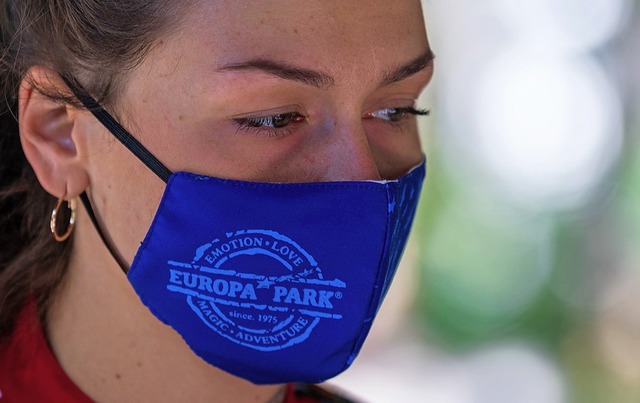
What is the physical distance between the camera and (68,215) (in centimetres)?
175

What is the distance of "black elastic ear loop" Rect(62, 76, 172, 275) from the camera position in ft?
4.89

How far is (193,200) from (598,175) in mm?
3514

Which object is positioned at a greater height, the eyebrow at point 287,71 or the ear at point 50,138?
the ear at point 50,138

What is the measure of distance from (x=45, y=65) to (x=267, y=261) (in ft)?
1.89

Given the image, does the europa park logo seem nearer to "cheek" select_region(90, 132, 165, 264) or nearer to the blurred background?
"cheek" select_region(90, 132, 165, 264)

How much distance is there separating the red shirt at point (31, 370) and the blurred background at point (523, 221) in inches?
116

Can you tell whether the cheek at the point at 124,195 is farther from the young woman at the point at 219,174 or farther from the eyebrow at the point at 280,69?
the eyebrow at the point at 280,69

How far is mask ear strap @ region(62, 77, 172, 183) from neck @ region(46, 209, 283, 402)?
22 cm

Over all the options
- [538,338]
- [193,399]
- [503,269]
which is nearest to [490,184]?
[503,269]

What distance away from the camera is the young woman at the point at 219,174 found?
1.44 meters

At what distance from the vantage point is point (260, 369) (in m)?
1.55

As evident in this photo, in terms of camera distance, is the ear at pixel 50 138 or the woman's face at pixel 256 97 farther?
the ear at pixel 50 138

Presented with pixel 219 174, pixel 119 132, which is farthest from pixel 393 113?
pixel 119 132

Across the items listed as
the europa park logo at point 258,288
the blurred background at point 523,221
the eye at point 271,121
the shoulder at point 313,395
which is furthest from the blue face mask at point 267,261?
the blurred background at point 523,221
